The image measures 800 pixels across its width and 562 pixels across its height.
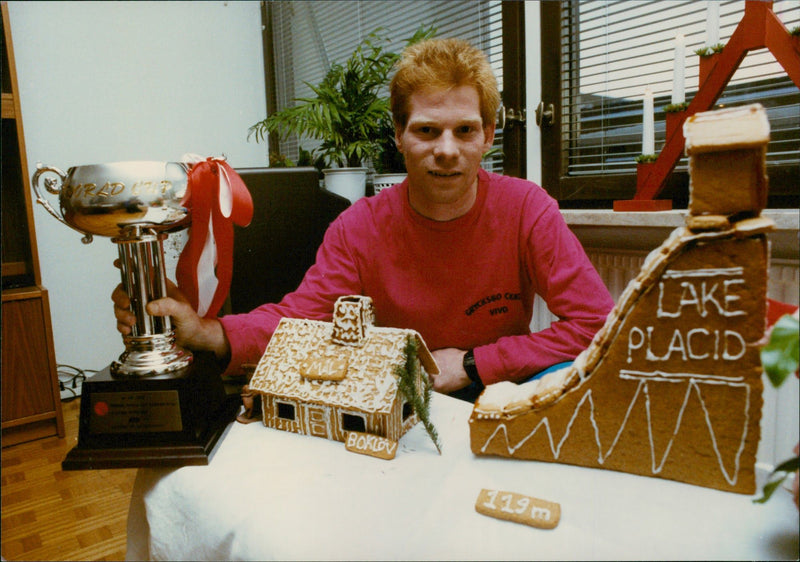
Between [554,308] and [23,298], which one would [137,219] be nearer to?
[554,308]

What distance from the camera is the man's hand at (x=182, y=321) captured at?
706 mm

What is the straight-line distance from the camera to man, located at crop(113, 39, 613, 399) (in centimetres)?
100

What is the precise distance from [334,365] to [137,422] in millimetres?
255

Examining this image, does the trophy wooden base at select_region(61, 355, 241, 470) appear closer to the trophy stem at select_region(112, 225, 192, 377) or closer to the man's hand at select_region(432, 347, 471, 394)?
the trophy stem at select_region(112, 225, 192, 377)

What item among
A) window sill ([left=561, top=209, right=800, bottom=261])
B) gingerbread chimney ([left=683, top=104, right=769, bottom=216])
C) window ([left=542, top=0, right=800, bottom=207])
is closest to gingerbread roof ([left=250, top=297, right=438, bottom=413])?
gingerbread chimney ([left=683, top=104, right=769, bottom=216])

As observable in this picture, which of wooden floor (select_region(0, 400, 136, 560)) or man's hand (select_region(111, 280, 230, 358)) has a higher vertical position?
man's hand (select_region(111, 280, 230, 358))

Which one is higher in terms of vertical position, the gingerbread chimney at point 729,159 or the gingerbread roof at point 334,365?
the gingerbread chimney at point 729,159

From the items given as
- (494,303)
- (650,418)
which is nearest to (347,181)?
(494,303)

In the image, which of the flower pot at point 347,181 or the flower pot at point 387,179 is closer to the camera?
the flower pot at point 387,179

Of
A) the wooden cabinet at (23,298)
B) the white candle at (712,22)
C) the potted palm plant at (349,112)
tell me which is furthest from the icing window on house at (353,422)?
the wooden cabinet at (23,298)

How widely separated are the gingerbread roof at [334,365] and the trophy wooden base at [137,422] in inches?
3.6

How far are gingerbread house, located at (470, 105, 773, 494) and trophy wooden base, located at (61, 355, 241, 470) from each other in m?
0.39

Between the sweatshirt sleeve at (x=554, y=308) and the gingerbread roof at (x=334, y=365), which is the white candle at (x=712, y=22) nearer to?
the sweatshirt sleeve at (x=554, y=308)

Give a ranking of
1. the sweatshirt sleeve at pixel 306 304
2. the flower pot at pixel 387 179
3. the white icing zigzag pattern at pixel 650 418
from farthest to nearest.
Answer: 1. the flower pot at pixel 387 179
2. the sweatshirt sleeve at pixel 306 304
3. the white icing zigzag pattern at pixel 650 418
